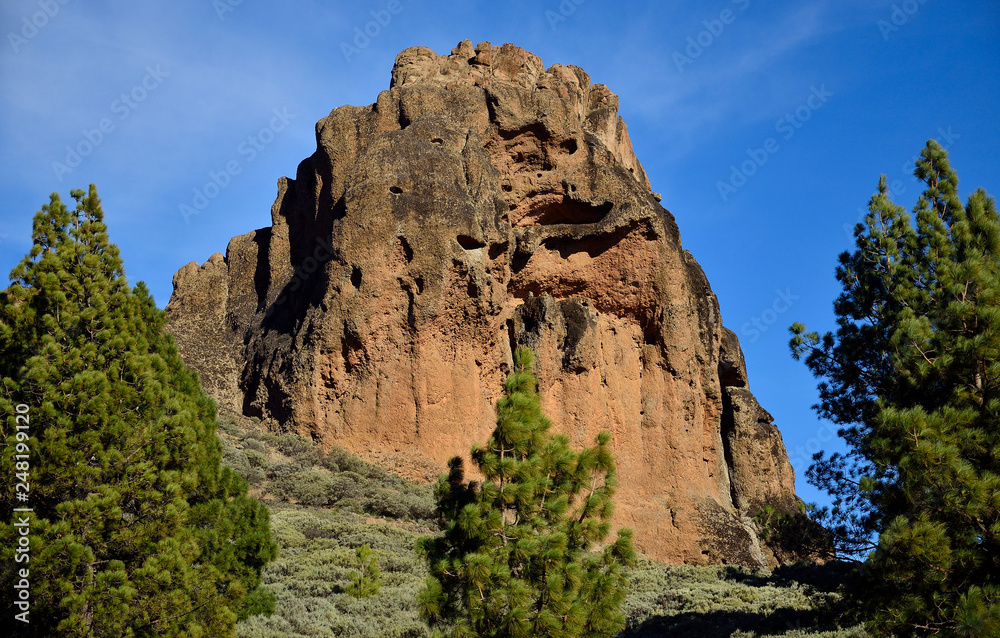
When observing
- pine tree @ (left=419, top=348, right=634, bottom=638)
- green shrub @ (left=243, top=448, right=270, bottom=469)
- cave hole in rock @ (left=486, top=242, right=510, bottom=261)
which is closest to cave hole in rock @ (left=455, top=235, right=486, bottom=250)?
cave hole in rock @ (left=486, top=242, right=510, bottom=261)

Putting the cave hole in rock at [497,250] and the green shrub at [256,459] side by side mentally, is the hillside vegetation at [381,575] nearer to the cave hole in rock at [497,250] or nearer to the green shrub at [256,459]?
the green shrub at [256,459]

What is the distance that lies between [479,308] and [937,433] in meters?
18.1

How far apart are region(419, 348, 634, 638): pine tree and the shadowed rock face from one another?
1455 cm

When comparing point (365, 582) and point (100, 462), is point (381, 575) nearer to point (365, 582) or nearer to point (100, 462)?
point (365, 582)

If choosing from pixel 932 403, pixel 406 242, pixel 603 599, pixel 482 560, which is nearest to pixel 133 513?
pixel 482 560

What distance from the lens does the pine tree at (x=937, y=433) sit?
9.08 meters

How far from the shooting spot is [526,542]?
31.0 ft

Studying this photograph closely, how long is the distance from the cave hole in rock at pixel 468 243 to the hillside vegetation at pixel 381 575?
7.28 meters

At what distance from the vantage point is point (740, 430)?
104ft

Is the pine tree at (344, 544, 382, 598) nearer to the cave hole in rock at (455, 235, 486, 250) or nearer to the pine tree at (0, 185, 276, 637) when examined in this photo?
the pine tree at (0, 185, 276, 637)

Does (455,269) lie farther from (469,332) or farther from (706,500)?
(706,500)

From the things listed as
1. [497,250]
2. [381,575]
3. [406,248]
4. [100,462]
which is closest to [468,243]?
[497,250]

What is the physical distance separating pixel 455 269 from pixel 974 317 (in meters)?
17.7

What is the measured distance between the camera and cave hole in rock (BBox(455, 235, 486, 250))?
1049 inches
